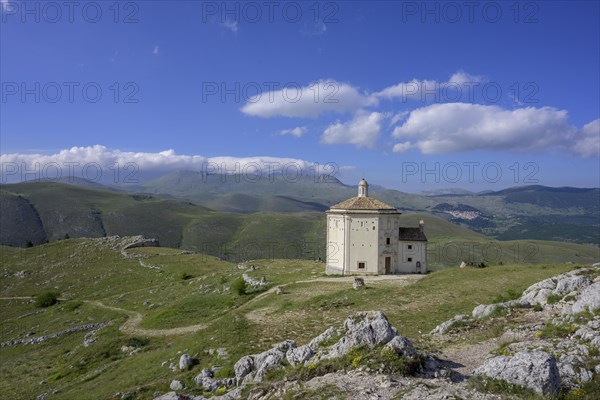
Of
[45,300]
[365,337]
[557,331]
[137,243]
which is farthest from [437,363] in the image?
[137,243]

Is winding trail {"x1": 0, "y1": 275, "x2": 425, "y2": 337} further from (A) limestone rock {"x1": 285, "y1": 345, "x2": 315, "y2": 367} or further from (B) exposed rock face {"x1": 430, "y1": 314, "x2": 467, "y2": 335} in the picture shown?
(A) limestone rock {"x1": 285, "y1": 345, "x2": 315, "y2": 367}

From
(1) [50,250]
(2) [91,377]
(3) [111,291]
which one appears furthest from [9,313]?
(2) [91,377]

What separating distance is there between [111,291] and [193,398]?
52.1 m

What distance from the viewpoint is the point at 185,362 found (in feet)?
76.5

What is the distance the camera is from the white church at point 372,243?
154 ft

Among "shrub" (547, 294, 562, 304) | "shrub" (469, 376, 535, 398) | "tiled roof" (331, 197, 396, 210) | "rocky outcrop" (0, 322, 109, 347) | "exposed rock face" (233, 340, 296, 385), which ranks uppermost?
"tiled roof" (331, 197, 396, 210)

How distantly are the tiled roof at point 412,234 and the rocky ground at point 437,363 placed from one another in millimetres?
25320

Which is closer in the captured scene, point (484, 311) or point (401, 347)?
point (401, 347)

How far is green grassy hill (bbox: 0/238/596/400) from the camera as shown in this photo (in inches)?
1001

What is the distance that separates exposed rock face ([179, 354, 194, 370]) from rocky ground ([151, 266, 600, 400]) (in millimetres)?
58

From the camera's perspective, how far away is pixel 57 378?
32.5 metres

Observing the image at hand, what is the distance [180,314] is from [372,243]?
23542 mm

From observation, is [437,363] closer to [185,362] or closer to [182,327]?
[185,362]

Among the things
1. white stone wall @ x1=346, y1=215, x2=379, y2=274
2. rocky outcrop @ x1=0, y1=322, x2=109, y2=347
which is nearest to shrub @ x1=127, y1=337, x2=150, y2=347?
rocky outcrop @ x1=0, y1=322, x2=109, y2=347
